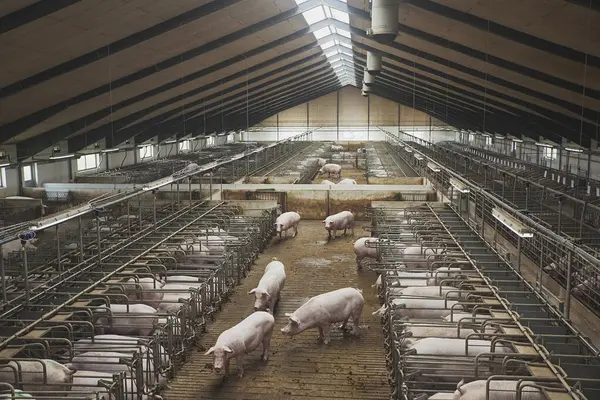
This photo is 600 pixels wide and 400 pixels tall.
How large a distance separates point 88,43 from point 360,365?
33.3ft

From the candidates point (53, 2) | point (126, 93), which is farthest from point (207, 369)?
point (126, 93)

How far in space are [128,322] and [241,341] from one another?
5.68ft

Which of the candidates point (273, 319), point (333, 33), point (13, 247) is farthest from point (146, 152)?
point (273, 319)

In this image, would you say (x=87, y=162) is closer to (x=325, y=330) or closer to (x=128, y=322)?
(x=128, y=322)

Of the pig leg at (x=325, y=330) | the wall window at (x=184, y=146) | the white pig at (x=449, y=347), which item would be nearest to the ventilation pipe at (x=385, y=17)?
the pig leg at (x=325, y=330)

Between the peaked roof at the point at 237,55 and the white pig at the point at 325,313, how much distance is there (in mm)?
6609

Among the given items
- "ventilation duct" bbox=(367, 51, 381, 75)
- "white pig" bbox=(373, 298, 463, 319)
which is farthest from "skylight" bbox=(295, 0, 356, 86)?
"white pig" bbox=(373, 298, 463, 319)

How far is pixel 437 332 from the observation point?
305 inches

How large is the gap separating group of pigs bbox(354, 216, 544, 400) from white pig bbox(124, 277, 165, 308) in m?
3.78

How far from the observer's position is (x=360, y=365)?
8641 mm

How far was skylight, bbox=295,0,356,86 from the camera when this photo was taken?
2047 cm

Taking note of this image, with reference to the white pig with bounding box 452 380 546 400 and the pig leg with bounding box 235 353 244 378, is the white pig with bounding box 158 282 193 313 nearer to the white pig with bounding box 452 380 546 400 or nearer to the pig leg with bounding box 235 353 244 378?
the pig leg with bounding box 235 353 244 378

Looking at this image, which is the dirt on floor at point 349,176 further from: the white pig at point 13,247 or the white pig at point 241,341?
the white pig at point 241,341

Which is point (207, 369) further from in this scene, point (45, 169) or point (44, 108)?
point (45, 169)
